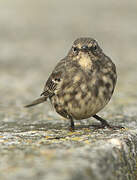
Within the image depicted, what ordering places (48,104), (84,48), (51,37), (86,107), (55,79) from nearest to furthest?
(86,107) → (84,48) → (55,79) → (48,104) → (51,37)

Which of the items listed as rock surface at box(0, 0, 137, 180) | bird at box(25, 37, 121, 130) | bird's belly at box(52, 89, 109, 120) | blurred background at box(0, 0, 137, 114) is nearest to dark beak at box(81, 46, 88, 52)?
bird at box(25, 37, 121, 130)

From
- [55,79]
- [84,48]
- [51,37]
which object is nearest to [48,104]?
[55,79]

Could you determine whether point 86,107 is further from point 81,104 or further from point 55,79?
point 55,79

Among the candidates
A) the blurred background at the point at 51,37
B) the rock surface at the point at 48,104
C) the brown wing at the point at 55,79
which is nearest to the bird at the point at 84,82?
the brown wing at the point at 55,79

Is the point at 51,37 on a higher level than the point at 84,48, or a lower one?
Result: higher

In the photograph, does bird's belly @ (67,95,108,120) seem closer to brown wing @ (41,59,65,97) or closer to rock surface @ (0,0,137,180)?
rock surface @ (0,0,137,180)

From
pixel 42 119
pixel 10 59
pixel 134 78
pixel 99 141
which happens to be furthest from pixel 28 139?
pixel 10 59
